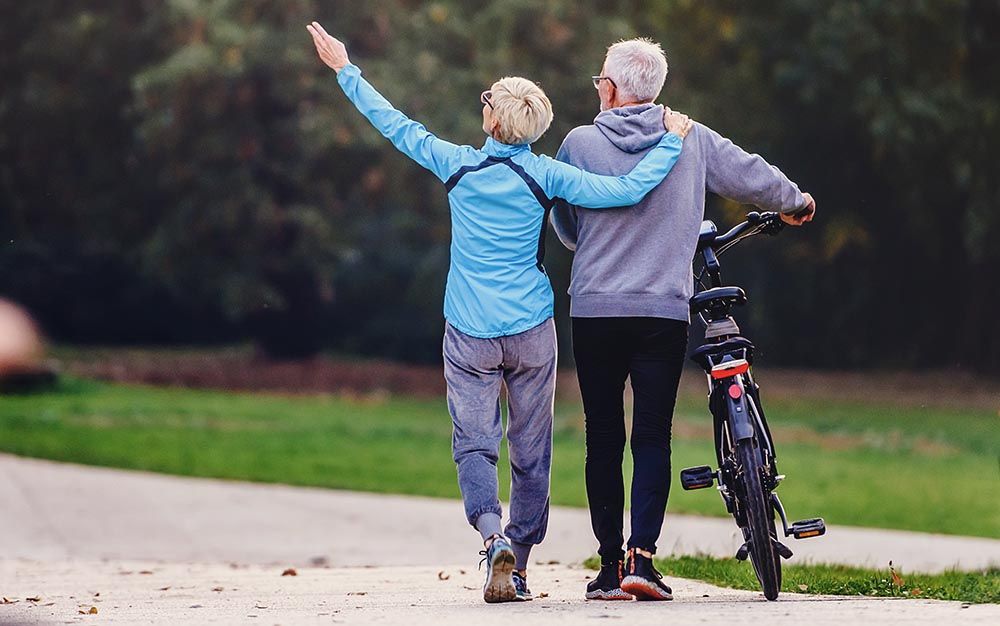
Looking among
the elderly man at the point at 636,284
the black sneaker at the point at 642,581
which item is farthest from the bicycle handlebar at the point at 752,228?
the black sneaker at the point at 642,581

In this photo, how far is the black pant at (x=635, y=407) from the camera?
18.8ft

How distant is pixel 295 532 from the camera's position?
10.7 m

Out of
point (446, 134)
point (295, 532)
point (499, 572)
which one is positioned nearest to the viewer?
point (499, 572)

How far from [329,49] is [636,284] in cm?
136

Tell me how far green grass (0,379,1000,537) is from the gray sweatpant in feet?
23.6

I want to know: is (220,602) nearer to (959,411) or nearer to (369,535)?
(369,535)

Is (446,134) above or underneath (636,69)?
above

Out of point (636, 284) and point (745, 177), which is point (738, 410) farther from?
point (745, 177)

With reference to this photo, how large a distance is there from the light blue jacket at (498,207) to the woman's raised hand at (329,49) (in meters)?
0.26

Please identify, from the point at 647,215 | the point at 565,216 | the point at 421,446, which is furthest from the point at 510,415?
the point at 421,446

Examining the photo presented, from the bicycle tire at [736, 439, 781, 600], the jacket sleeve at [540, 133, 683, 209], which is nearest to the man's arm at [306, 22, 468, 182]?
the jacket sleeve at [540, 133, 683, 209]

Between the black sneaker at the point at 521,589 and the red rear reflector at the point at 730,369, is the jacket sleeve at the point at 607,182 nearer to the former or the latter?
the red rear reflector at the point at 730,369

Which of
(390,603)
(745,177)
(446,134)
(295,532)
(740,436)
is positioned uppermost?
(446,134)

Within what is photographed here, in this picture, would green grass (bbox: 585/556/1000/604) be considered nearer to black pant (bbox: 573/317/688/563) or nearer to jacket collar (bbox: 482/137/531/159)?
black pant (bbox: 573/317/688/563)
